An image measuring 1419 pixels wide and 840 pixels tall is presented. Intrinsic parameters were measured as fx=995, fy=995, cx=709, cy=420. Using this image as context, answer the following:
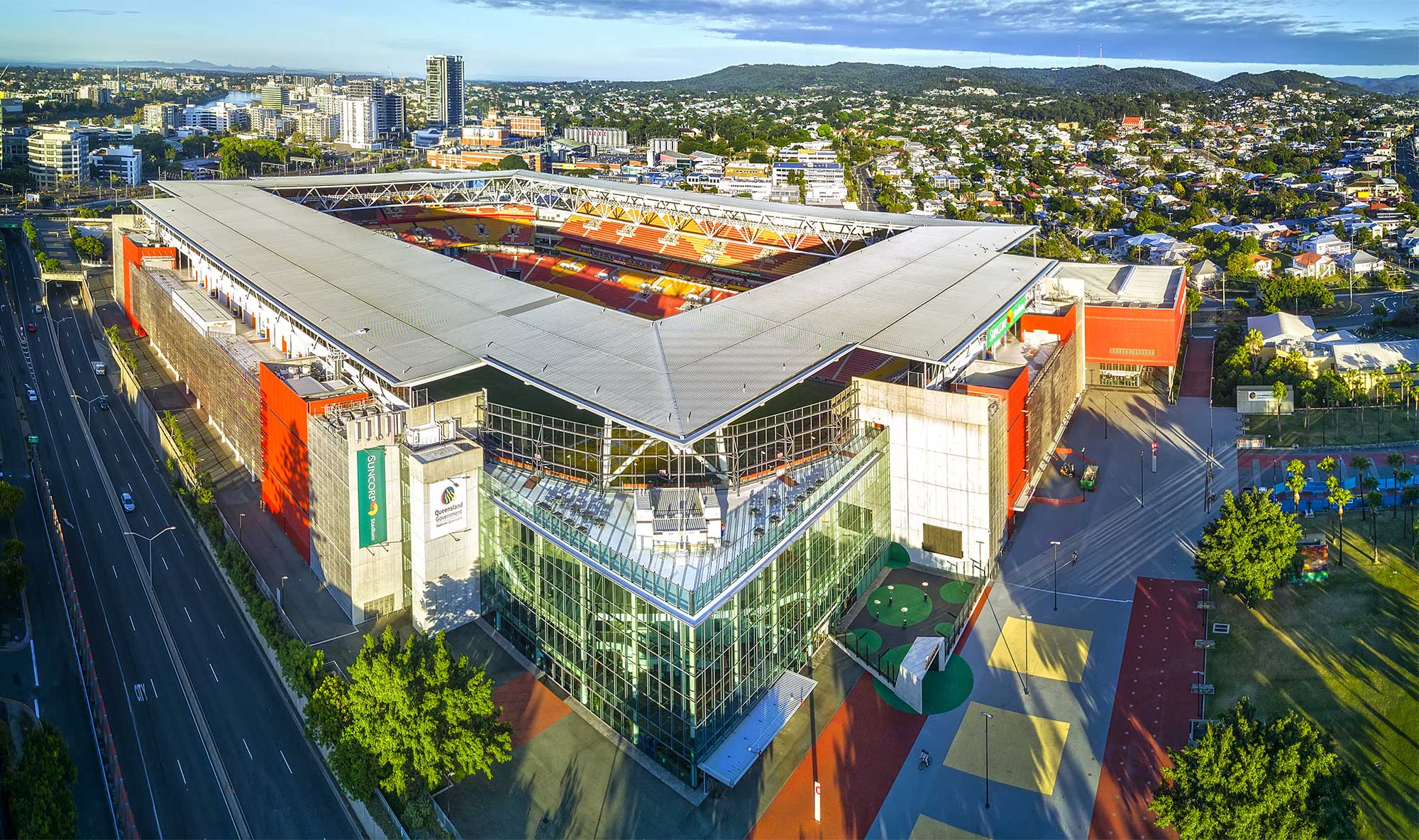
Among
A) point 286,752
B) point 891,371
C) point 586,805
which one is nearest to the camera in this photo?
point 586,805

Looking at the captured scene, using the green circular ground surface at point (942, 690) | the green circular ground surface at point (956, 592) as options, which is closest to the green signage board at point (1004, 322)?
the green circular ground surface at point (956, 592)

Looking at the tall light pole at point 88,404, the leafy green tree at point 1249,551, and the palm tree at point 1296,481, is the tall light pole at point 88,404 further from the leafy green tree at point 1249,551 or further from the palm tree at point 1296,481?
the palm tree at point 1296,481

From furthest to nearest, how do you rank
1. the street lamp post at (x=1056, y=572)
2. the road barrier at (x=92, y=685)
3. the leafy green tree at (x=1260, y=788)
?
the street lamp post at (x=1056, y=572) → the road barrier at (x=92, y=685) → the leafy green tree at (x=1260, y=788)

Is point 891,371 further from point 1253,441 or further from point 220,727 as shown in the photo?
point 220,727

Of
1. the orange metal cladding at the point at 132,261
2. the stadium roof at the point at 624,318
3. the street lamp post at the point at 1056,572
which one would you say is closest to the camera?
the stadium roof at the point at 624,318

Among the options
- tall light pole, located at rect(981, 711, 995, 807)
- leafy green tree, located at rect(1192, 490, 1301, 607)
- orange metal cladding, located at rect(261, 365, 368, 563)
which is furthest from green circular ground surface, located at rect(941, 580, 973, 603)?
orange metal cladding, located at rect(261, 365, 368, 563)

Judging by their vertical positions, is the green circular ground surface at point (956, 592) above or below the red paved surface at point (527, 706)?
above

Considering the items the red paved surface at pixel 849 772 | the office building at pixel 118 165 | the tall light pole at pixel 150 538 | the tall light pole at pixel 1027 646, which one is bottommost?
the red paved surface at pixel 849 772

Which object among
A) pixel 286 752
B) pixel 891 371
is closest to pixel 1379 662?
Result: pixel 891 371
